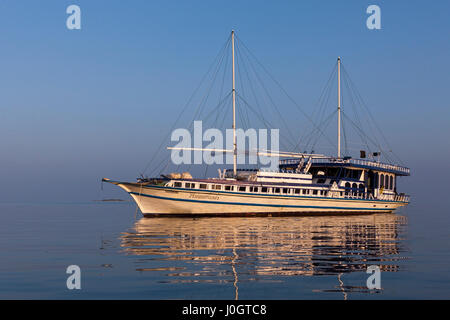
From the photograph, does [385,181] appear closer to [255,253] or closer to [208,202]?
[208,202]

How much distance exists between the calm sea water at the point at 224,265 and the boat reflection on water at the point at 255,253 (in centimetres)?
4

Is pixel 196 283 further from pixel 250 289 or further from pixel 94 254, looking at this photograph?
pixel 94 254

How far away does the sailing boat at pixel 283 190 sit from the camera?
49.6m

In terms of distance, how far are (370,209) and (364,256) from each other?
44.6 meters

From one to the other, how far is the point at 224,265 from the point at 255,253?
395 cm

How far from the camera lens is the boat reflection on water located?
725 inches

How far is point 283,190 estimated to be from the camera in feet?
182

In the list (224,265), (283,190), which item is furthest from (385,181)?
(224,265)

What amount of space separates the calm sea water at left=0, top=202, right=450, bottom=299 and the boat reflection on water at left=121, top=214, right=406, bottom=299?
0.14 feet

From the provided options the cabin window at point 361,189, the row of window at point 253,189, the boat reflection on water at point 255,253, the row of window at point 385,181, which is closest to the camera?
the boat reflection on water at point 255,253

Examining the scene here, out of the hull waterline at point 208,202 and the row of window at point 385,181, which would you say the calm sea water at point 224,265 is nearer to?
the hull waterline at point 208,202

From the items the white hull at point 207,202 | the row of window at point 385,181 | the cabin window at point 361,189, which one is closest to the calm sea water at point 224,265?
the white hull at point 207,202

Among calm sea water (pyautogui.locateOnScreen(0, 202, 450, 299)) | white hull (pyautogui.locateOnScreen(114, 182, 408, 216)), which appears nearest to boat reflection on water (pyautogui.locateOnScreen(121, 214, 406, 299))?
calm sea water (pyautogui.locateOnScreen(0, 202, 450, 299))
